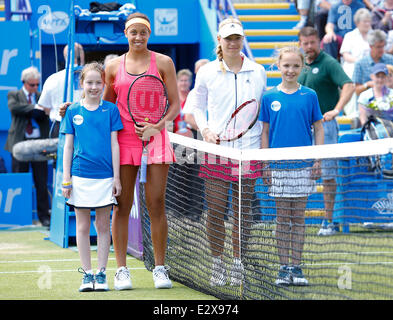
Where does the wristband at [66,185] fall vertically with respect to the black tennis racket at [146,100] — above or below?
below

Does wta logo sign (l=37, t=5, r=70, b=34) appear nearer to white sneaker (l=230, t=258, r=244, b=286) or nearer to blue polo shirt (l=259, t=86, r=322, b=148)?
blue polo shirt (l=259, t=86, r=322, b=148)

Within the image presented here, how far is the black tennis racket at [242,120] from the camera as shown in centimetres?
588

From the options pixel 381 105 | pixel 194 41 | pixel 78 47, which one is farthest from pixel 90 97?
pixel 194 41

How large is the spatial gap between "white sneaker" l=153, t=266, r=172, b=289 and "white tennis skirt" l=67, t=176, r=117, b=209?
63 cm

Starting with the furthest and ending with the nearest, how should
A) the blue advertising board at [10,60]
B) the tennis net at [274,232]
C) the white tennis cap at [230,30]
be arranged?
the blue advertising board at [10,60]
the white tennis cap at [230,30]
the tennis net at [274,232]

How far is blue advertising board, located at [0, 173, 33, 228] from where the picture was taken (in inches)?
423

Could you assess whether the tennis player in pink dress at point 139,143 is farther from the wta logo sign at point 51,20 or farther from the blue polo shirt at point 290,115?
the wta logo sign at point 51,20

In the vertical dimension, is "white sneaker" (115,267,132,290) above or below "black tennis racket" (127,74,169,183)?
below

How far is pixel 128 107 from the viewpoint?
586cm

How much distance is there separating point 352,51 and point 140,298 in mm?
7838

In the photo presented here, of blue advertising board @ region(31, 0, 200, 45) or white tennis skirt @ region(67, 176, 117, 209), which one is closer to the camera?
white tennis skirt @ region(67, 176, 117, 209)

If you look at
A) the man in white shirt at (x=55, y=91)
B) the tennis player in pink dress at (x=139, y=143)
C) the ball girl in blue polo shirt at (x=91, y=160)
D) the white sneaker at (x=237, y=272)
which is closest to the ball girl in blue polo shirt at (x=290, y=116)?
the white sneaker at (x=237, y=272)

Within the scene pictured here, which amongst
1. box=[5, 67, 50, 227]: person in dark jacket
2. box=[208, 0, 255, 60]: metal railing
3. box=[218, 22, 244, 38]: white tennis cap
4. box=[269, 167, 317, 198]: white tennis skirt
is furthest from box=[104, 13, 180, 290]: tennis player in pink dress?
box=[208, 0, 255, 60]: metal railing
